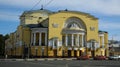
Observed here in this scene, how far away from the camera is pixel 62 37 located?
97000mm

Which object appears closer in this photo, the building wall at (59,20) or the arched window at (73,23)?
the building wall at (59,20)

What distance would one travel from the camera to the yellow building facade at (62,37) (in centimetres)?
9469

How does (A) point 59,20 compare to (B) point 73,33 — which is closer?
(B) point 73,33

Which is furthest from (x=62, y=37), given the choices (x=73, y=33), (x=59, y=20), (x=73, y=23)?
(x=73, y=23)

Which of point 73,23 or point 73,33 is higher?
point 73,23

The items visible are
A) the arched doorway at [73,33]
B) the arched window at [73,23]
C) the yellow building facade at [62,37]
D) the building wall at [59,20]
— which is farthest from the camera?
the arched window at [73,23]

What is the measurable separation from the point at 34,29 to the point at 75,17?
40.6 ft

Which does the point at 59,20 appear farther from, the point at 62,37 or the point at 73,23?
the point at 62,37

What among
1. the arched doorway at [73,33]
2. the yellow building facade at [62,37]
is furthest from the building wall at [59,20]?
the arched doorway at [73,33]

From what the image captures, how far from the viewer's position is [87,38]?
99312 millimetres

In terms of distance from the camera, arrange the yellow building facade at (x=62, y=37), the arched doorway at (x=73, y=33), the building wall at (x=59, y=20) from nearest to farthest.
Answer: the yellow building facade at (x=62, y=37) → the building wall at (x=59, y=20) → the arched doorway at (x=73, y=33)

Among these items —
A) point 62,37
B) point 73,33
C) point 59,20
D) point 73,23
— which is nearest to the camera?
point 73,33

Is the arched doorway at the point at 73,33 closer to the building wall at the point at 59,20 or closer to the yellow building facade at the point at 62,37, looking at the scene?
the yellow building facade at the point at 62,37

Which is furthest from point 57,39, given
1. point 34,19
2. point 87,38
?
point 34,19
